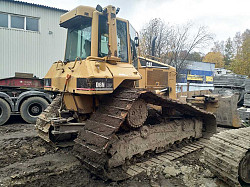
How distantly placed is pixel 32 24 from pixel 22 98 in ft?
22.8

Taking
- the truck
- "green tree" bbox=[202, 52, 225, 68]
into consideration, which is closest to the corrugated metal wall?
the truck

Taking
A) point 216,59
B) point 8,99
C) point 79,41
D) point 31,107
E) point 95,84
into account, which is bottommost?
point 31,107

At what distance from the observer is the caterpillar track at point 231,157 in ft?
11.3

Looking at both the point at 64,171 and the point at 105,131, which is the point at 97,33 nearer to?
the point at 105,131

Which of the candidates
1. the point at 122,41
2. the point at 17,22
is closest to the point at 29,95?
the point at 122,41

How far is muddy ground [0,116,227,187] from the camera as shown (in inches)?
149

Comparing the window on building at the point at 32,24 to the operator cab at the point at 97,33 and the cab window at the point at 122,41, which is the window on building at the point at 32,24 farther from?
the cab window at the point at 122,41

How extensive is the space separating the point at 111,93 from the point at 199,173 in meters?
2.25

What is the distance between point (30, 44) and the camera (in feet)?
45.8

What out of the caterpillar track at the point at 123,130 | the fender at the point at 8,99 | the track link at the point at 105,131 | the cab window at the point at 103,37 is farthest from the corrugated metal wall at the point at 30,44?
the track link at the point at 105,131

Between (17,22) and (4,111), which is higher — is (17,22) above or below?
above

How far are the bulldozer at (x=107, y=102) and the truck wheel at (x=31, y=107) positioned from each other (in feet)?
12.0

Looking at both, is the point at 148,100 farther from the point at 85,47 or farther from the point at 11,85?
the point at 11,85

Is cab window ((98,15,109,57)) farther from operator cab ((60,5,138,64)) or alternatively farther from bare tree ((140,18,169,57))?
bare tree ((140,18,169,57))
